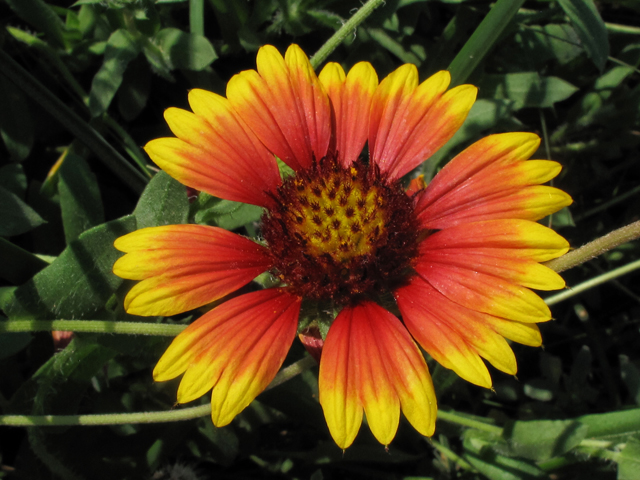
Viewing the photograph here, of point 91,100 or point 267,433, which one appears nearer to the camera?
point 91,100

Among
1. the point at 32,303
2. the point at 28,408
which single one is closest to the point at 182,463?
the point at 28,408

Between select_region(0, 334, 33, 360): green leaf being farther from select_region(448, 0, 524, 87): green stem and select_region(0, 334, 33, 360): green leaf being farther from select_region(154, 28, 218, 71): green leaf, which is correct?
select_region(448, 0, 524, 87): green stem

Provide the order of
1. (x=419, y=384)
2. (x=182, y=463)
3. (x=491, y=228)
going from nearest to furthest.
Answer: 1. (x=419, y=384)
2. (x=491, y=228)
3. (x=182, y=463)

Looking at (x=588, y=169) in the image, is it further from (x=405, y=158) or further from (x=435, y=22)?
(x=405, y=158)

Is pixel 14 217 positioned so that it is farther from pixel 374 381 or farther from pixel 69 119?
pixel 374 381

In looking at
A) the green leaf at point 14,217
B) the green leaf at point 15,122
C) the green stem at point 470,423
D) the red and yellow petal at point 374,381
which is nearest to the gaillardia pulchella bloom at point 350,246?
the red and yellow petal at point 374,381

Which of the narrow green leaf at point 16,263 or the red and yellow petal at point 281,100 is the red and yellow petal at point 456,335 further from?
the narrow green leaf at point 16,263
